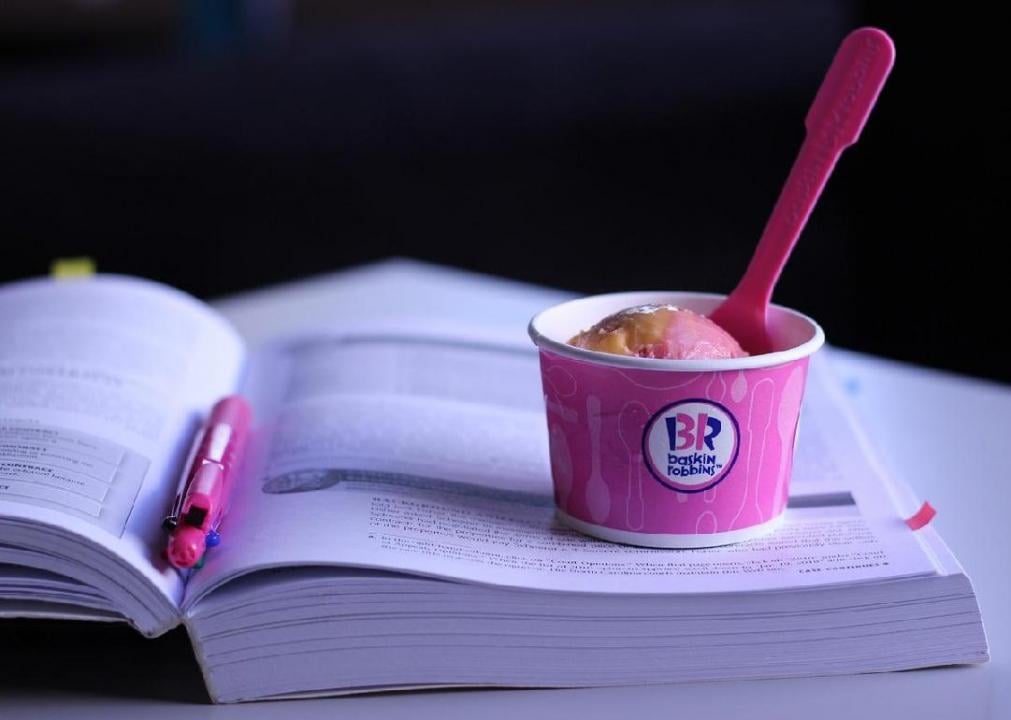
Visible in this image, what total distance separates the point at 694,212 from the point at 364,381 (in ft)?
5.33

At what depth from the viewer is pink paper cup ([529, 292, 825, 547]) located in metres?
0.53

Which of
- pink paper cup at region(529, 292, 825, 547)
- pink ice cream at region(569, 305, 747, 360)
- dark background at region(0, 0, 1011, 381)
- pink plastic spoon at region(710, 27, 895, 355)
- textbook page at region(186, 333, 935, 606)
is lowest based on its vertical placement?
dark background at region(0, 0, 1011, 381)

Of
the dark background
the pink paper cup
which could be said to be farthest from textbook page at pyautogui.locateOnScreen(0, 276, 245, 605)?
the dark background

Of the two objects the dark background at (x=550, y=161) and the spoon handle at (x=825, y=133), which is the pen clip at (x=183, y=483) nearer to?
the spoon handle at (x=825, y=133)

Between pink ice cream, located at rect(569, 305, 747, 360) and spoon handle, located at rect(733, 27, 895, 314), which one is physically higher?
spoon handle, located at rect(733, 27, 895, 314)

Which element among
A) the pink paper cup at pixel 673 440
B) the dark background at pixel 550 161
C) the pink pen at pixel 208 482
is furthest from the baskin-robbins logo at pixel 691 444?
the dark background at pixel 550 161

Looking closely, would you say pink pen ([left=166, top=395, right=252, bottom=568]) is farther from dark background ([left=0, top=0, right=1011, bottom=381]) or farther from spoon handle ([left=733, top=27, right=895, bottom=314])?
dark background ([left=0, top=0, right=1011, bottom=381])

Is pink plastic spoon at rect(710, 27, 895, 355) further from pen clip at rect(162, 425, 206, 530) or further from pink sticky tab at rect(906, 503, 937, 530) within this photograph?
pen clip at rect(162, 425, 206, 530)

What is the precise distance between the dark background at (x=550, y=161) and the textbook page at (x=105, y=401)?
3.72 feet

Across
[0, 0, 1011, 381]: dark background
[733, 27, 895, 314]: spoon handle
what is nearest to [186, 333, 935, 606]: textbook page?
[733, 27, 895, 314]: spoon handle

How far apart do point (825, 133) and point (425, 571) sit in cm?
28

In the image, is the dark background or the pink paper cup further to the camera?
the dark background

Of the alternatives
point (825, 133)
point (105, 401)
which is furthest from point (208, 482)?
point (825, 133)

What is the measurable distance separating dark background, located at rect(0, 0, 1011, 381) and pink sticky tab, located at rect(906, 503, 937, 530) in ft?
3.71
